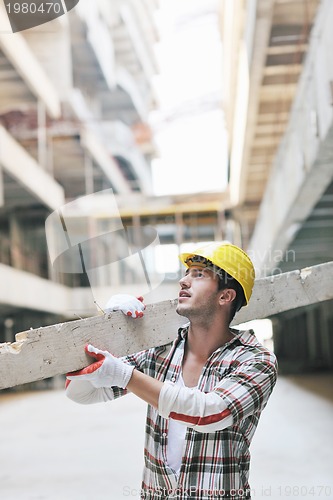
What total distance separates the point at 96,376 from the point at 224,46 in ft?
60.5

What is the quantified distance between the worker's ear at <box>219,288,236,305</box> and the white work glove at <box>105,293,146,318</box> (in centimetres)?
33

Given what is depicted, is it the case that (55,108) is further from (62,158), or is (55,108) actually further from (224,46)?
(224,46)

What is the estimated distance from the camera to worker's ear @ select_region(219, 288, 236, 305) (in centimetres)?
278

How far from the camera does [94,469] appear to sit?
28.1 feet

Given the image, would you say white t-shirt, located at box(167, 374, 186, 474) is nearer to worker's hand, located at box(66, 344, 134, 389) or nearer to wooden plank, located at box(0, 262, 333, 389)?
wooden plank, located at box(0, 262, 333, 389)

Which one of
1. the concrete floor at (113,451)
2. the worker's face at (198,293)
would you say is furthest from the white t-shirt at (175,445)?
the concrete floor at (113,451)

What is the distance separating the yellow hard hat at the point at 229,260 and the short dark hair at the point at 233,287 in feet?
0.12

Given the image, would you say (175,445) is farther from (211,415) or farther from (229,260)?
(229,260)

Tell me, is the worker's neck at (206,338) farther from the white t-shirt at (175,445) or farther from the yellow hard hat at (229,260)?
the white t-shirt at (175,445)

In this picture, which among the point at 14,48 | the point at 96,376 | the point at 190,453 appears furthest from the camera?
the point at 14,48

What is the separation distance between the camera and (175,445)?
2658 mm

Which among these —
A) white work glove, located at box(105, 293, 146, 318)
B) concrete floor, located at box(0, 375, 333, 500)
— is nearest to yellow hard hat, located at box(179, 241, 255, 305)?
white work glove, located at box(105, 293, 146, 318)

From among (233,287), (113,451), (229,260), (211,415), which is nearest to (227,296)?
(233,287)

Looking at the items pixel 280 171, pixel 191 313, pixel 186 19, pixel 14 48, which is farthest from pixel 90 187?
pixel 191 313
